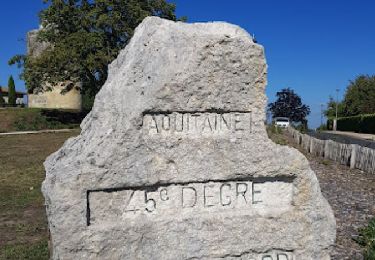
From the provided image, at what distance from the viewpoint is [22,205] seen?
8438mm

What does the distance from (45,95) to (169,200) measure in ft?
122

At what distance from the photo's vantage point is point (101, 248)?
11.9 ft

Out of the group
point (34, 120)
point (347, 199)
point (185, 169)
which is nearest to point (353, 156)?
point (347, 199)

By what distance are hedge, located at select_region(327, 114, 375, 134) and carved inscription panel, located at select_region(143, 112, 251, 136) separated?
126 ft

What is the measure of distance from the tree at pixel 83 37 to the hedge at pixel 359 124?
20812 millimetres

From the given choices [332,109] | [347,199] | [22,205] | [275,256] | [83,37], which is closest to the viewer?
[275,256]

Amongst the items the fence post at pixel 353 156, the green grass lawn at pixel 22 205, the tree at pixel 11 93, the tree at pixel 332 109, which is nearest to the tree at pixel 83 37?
the green grass lawn at pixel 22 205

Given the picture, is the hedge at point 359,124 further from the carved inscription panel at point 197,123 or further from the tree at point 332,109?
the carved inscription panel at point 197,123

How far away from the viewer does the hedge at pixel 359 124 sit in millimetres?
40031

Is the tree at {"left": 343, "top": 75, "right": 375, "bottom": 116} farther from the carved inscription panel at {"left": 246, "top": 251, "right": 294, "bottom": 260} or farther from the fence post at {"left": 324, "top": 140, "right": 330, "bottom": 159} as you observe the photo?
the carved inscription panel at {"left": 246, "top": 251, "right": 294, "bottom": 260}

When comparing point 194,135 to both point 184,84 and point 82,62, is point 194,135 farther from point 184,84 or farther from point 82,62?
point 82,62

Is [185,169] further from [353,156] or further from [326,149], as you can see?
[326,149]

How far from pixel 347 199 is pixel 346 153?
4.94 meters

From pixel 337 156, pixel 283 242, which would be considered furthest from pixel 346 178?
pixel 283 242
